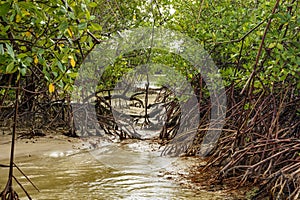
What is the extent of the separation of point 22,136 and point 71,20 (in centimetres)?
410

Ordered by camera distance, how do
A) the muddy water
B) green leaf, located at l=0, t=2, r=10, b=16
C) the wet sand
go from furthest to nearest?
the wet sand < the muddy water < green leaf, located at l=0, t=2, r=10, b=16

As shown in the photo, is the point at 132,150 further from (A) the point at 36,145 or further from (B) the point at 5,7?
(B) the point at 5,7

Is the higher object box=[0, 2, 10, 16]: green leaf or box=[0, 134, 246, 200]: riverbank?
box=[0, 2, 10, 16]: green leaf

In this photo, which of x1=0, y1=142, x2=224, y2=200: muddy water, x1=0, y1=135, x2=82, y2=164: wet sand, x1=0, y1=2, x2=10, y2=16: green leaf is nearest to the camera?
x1=0, y1=2, x2=10, y2=16: green leaf

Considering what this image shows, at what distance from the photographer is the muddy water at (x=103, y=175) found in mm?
3684

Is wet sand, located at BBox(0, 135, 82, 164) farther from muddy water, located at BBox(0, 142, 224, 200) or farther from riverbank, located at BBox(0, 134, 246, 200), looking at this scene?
muddy water, located at BBox(0, 142, 224, 200)

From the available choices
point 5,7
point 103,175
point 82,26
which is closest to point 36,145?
point 103,175

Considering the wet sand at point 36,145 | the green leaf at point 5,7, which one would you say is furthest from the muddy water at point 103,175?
the green leaf at point 5,7

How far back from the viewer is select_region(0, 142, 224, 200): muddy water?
12.1 ft

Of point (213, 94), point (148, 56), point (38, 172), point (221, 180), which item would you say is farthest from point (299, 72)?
point (148, 56)

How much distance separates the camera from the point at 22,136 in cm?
596

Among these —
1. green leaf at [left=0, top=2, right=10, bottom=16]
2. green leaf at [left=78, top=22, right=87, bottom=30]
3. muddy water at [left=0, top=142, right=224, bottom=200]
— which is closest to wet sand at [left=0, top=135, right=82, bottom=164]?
muddy water at [left=0, top=142, right=224, bottom=200]

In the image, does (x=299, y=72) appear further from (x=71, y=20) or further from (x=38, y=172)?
(x=38, y=172)

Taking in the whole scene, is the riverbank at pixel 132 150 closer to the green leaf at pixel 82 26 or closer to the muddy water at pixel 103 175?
the muddy water at pixel 103 175
